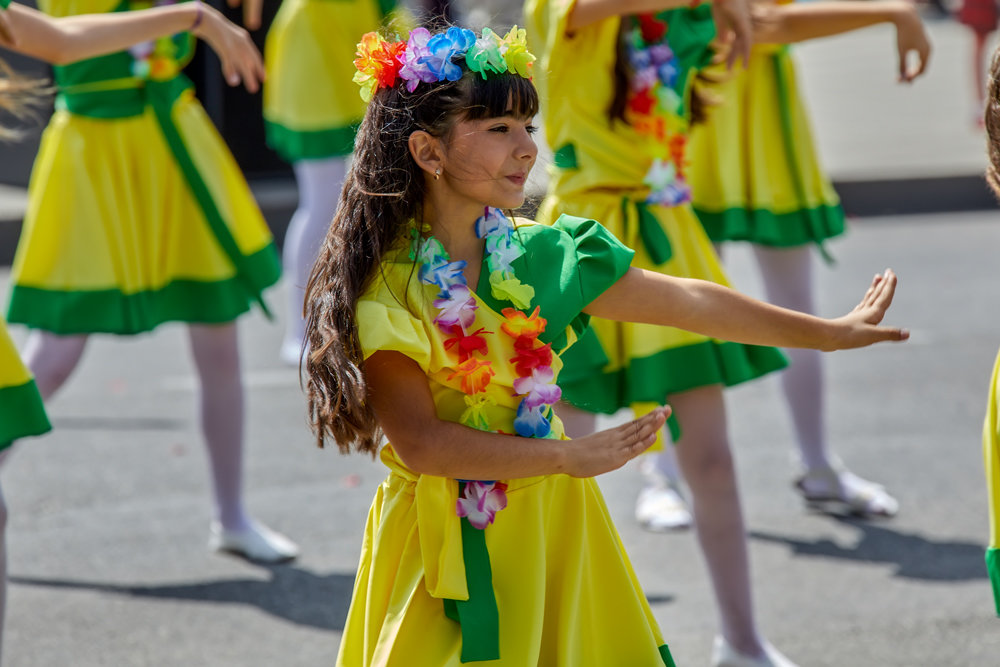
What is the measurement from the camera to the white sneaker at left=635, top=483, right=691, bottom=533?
4406 mm

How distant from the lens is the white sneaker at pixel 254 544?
13.8 ft

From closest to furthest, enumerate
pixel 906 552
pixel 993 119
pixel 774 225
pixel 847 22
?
pixel 993 119 → pixel 847 22 → pixel 906 552 → pixel 774 225

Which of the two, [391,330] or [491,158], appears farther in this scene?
[491,158]

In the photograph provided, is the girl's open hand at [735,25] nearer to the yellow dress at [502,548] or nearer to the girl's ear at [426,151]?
the yellow dress at [502,548]

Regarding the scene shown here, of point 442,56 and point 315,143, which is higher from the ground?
point 442,56

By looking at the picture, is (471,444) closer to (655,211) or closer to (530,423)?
(530,423)

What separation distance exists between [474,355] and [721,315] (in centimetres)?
42

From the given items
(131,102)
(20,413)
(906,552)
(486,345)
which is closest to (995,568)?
(486,345)

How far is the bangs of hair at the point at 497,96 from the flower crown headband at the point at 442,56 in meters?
0.02

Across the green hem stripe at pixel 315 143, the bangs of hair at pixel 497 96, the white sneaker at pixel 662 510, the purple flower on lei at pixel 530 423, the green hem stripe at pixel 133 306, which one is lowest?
the white sneaker at pixel 662 510

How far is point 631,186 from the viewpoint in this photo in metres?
3.38

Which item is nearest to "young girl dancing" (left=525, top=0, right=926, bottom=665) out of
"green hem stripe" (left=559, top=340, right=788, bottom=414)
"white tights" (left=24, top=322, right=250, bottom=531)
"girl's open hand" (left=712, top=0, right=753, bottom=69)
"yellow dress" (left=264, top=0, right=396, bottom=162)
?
"green hem stripe" (left=559, top=340, right=788, bottom=414)

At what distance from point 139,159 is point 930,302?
15.2 feet

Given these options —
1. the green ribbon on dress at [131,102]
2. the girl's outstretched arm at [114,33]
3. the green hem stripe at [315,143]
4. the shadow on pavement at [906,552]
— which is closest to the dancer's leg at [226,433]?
the green ribbon on dress at [131,102]
